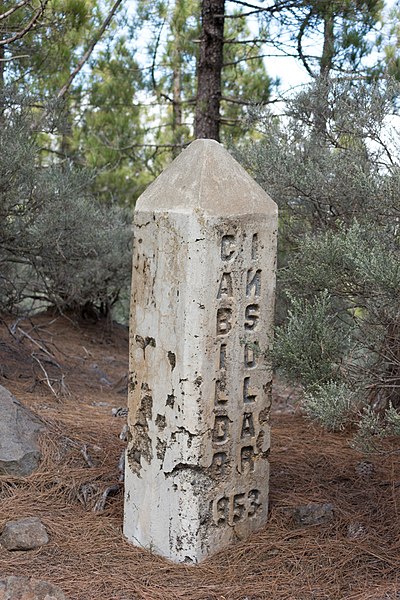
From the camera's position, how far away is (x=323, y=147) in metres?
6.34

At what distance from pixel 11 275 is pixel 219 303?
597 cm

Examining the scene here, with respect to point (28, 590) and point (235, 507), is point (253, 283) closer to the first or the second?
point (235, 507)

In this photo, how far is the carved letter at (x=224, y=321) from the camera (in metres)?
4.19

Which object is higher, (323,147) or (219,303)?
(323,147)

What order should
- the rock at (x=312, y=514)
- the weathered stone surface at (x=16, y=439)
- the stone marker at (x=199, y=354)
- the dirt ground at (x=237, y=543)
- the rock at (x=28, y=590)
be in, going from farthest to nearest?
the weathered stone surface at (x=16, y=439), the rock at (x=312, y=514), the stone marker at (x=199, y=354), the dirt ground at (x=237, y=543), the rock at (x=28, y=590)

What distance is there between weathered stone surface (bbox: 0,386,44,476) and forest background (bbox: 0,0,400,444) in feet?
6.24

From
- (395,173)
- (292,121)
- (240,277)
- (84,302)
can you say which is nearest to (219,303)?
(240,277)

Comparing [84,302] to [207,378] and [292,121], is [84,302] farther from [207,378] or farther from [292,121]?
[207,378]

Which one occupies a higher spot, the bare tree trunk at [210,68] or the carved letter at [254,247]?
the bare tree trunk at [210,68]

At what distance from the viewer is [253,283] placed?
4305 millimetres

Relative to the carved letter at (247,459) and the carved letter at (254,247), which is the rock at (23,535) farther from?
the carved letter at (254,247)

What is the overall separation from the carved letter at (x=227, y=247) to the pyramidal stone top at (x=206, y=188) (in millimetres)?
127

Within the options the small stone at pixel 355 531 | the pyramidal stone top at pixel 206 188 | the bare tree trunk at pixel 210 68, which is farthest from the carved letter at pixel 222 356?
the bare tree trunk at pixel 210 68

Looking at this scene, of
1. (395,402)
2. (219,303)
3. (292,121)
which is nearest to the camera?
(219,303)
